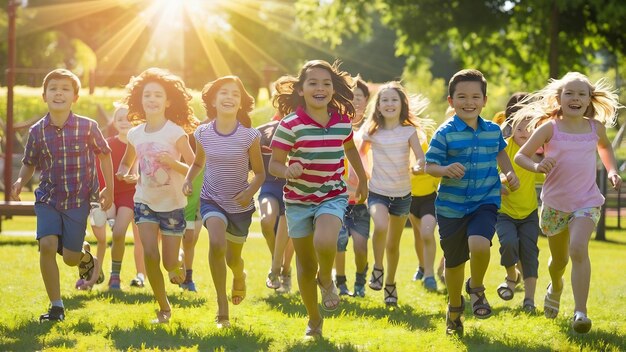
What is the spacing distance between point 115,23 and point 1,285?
44.3 meters

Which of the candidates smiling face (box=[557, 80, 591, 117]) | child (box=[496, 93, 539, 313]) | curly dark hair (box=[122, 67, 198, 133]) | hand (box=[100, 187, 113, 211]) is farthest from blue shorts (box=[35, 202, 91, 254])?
smiling face (box=[557, 80, 591, 117])

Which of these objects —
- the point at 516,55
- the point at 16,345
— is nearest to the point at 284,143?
the point at 16,345

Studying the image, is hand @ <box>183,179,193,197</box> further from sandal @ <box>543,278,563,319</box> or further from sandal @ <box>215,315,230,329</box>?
sandal @ <box>543,278,563,319</box>

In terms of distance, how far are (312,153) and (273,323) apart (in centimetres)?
181

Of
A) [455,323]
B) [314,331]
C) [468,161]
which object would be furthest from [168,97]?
[455,323]

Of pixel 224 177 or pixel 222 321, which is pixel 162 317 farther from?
pixel 224 177

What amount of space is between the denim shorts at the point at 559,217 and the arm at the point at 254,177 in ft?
7.80

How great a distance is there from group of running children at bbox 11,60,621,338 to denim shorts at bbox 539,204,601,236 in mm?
10

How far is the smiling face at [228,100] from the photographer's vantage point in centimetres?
827

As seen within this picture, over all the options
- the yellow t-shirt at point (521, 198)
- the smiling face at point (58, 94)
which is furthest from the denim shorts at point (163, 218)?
the yellow t-shirt at point (521, 198)

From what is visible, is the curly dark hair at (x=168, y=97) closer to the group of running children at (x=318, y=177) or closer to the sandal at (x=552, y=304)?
the group of running children at (x=318, y=177)

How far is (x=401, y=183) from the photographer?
10109mm

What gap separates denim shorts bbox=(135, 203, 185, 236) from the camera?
27.2ft

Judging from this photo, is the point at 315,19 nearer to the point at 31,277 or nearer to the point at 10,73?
the point at 10,73
